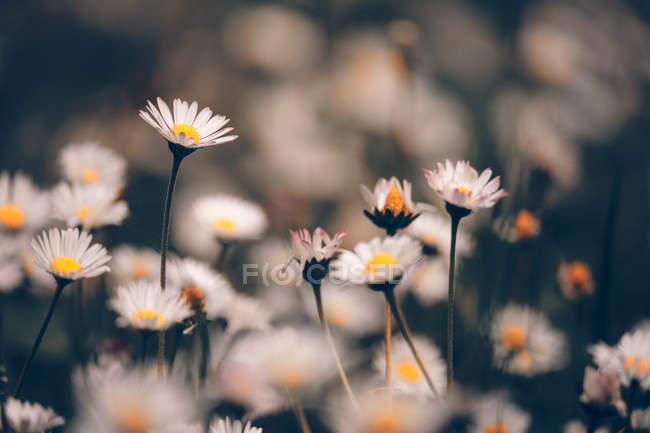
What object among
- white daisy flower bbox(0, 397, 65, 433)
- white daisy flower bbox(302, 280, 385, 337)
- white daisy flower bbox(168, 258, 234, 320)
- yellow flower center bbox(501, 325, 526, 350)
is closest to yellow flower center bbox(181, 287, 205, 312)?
white daisy flower bbox(168, 258, 234, 320)

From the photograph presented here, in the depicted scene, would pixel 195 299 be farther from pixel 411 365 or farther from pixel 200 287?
pixel 411 365

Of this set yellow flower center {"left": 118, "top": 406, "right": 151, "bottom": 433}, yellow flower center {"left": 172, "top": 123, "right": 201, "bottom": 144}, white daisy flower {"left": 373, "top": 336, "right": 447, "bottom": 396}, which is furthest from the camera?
white daisy flower {"left": 373, "top": 336, "right": 447, "bottom": 396}

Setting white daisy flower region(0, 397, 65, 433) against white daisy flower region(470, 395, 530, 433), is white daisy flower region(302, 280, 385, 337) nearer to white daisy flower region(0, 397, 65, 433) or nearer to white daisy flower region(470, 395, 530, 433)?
white daisy flower region(470, 395, 530, 433)

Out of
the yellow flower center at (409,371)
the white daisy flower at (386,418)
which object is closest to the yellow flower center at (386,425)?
the white daisy flower at (386,418)

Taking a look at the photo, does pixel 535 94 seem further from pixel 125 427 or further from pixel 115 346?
pixel 125 427

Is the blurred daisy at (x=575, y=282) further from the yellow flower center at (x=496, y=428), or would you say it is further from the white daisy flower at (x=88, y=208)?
the white daisy flower at (x=88, y=208)

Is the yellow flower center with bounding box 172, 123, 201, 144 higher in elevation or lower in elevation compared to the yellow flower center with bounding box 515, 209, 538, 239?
higher
